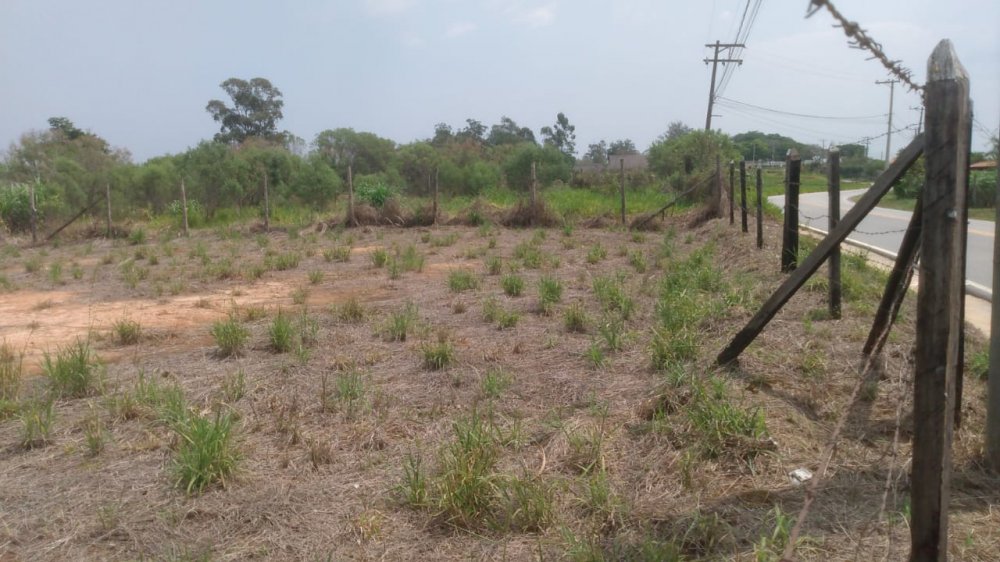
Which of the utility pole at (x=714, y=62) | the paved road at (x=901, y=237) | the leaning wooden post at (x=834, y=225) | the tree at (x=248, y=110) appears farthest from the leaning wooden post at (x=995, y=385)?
the tree at (x=248, y=110)

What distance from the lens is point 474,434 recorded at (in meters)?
3.82

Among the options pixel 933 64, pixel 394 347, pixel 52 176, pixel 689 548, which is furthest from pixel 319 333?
pixel 52 176

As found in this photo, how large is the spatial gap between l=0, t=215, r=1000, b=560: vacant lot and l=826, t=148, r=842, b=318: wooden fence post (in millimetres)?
201

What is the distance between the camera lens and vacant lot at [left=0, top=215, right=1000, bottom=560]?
3193mm

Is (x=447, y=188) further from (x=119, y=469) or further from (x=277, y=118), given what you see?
(x=277, y=118)

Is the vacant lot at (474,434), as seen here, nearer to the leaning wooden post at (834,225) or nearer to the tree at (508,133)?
the leaning wooden post at (834,225)

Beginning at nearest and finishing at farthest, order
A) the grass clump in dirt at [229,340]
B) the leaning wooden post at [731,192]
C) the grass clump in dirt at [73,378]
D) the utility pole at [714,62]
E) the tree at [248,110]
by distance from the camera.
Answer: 1. the grass clump in dirt at [73,378]
2. the grass clump in dirt at [229,340]
3. the leaning wooden post at [731,192]
4. the utility pole at [714,62]
5. the tree at [248,110]

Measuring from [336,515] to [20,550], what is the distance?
1.40m

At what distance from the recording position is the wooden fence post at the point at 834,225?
605cm

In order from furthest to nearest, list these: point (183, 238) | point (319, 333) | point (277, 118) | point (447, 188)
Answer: point (277, 118) < point (447, 188) < point (183, 238) < point (319, 333)

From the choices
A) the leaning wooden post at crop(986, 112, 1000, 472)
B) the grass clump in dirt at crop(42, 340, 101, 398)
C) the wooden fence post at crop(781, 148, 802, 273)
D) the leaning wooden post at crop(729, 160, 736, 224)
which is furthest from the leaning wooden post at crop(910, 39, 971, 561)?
the leaning wooden post at crop(729, 160, 736, 224)

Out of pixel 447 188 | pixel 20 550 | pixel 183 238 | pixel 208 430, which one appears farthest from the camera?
pixel 447 188

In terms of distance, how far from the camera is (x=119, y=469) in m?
4.00

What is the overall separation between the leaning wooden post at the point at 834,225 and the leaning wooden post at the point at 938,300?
3.63 m
